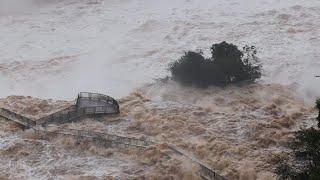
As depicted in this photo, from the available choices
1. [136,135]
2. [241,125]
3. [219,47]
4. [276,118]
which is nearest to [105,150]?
[136,135]

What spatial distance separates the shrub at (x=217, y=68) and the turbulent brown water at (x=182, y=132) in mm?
595

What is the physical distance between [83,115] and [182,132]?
5.68 metres

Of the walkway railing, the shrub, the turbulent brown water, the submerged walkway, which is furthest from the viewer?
the shrub

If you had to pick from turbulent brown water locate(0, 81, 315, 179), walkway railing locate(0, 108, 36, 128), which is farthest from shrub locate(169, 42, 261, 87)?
walkway railing locate(0, 108, 36, 128)

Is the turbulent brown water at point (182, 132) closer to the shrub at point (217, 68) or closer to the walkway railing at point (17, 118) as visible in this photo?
the walkway railing at point (17, 118)

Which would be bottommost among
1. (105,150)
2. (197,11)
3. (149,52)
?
(105,150)

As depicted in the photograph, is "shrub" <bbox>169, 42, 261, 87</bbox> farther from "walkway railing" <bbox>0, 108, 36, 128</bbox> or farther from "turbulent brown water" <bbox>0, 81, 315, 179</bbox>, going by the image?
"walkway railing" <bbox>0, 108, 36, 128</bbox>

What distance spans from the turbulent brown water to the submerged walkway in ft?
1.36

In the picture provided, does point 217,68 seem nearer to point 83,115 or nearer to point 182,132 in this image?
point 182,132

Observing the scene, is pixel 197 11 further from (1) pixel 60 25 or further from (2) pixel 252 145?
(2) pixel 252 145

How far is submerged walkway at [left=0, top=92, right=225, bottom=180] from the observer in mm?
26666

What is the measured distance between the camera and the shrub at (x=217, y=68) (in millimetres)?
34219

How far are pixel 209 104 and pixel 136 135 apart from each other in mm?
5272

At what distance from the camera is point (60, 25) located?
50.0m
